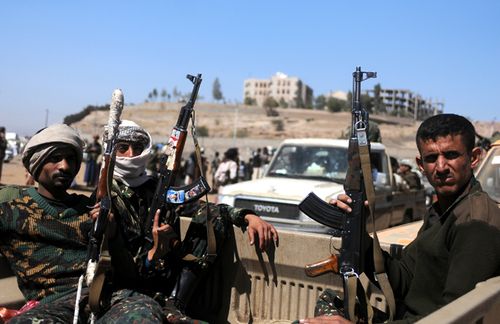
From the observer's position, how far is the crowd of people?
8.72 feet

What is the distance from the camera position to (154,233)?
3336 millimetres

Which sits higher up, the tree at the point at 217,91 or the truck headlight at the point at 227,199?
the tree at the point at 217,91

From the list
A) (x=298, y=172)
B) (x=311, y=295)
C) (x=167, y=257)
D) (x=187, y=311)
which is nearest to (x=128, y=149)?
(x=167, y=257)

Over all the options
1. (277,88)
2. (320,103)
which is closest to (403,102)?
(320,103)

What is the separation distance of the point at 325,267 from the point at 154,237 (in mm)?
966

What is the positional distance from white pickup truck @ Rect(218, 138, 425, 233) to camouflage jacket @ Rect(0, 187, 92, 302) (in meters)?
4.91

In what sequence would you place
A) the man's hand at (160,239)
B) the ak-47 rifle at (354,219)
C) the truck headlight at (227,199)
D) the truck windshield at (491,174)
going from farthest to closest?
1. the truck headlight at (227,199)
2. the truck windshield at (491,174)
3. the man's hand at (160,239)
4. the ak-47 rifle at (354,219)

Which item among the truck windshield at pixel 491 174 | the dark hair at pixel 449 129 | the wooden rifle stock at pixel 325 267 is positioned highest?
the dark hair at pixel 449 129

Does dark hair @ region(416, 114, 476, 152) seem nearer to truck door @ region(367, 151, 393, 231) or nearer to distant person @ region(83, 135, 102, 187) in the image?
truck door @ region(367, 151, 393, 231)

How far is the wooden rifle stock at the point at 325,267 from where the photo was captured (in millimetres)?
3064

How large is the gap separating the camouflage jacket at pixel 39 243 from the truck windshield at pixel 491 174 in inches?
167

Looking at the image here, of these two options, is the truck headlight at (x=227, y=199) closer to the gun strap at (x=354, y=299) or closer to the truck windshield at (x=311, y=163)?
the truck windshield at (x=311, y=163)

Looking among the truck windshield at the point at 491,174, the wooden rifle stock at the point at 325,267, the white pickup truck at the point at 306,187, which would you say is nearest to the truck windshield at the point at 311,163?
the white pickup truck at the point at 306,187

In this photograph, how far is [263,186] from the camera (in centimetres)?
875
